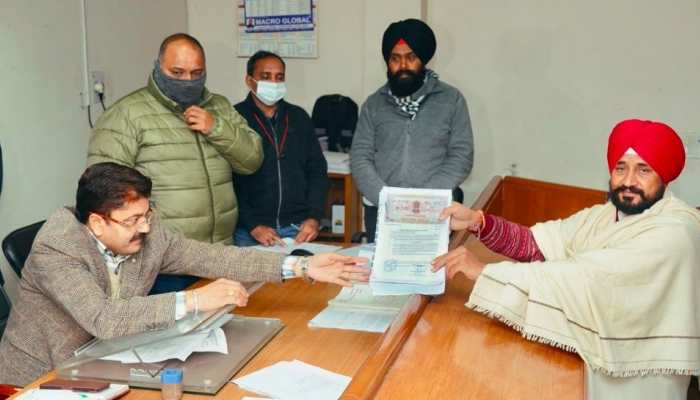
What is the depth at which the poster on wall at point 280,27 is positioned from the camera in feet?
16.8

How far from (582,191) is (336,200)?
5.09 feet

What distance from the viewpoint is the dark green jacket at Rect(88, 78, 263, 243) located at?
9.21 ft

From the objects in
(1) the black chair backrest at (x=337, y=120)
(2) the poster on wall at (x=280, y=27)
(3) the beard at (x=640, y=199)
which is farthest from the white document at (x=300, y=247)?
(2) the poster on wall at (x=280, y=27)

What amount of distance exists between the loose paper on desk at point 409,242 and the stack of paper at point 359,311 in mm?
134

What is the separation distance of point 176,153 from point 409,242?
104 cm

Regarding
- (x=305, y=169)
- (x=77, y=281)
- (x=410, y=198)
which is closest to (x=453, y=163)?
(x=305, y=169)

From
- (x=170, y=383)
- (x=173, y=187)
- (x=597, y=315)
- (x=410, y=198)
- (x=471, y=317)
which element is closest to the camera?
(x=170, y=383)

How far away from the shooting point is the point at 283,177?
3396 mm

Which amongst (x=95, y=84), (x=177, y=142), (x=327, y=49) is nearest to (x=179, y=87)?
(x=177, y=142)

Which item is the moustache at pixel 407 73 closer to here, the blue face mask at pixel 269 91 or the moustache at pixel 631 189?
the blue face mask at pixel 269 91

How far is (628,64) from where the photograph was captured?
4.46 meters

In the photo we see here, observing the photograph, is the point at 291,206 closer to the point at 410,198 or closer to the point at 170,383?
the point at 410,198

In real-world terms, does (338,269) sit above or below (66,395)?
above

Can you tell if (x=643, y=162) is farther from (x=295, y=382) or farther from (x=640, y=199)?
(x=295, y=382)
